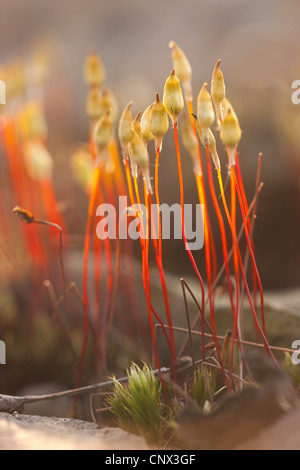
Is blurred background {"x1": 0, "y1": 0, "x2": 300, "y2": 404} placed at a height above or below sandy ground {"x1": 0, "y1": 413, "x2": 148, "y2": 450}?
above

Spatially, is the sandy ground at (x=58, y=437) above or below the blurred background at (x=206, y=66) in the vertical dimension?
below

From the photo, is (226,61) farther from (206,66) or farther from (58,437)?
(58,437)

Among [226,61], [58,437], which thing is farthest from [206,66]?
[58,437]

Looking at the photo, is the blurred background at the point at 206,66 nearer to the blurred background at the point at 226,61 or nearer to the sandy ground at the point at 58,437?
the blurred background at the point at 226,61

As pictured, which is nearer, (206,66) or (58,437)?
(58,437)

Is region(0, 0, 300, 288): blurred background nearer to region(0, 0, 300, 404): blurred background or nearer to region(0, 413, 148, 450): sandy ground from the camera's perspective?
region(0, 0, 300, 404): blurred background

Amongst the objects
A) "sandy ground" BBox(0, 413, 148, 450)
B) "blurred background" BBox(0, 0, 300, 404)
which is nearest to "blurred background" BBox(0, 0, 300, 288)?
"blurred background" BBox(0, 0, 300, 404)

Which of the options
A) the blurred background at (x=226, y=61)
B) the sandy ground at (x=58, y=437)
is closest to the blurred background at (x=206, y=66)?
the blurred background at (x=226, y=61)

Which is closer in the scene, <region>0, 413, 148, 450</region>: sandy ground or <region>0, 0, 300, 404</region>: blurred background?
<region>0, 413, 148, 450</region>: sandy ground
